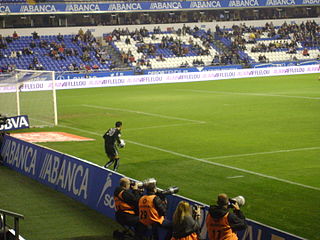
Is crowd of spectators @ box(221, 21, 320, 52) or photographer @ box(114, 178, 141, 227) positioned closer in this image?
photographer @ box(114, 178, 141, 227)

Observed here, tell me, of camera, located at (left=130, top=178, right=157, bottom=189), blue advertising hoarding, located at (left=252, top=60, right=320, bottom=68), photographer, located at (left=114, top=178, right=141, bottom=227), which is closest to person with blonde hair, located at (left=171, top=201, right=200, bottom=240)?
camera, located at (left=130, top=178, right=157, bottom=189)

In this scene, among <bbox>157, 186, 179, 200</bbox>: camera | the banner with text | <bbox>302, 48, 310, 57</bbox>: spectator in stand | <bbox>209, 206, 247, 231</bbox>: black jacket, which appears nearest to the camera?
<bbox>209, 206, 247, 231</bbox>: black jacket

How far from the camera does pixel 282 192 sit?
1647 centimetres

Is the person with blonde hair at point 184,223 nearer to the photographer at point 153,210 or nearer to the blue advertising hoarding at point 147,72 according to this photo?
the photographer at point 153,210

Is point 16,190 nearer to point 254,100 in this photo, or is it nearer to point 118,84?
point 254,100

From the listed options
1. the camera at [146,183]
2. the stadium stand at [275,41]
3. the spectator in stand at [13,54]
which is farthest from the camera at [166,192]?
the stadium stand at [275,41]

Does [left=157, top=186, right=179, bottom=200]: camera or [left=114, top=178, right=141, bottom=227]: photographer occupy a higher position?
[left=157, top=186, right=179, bottom=200]: camera

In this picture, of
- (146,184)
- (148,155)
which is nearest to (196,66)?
(148,155)

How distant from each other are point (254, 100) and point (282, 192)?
24299 millimetres

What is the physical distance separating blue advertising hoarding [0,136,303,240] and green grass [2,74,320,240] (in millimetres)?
2533

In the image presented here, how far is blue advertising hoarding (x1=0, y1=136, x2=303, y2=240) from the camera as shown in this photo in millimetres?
12262

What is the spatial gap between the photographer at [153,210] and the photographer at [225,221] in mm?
1269

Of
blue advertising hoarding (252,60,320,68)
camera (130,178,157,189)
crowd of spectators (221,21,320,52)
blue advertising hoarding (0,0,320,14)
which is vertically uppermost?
blue advertising hoarding (0,0,320,14)

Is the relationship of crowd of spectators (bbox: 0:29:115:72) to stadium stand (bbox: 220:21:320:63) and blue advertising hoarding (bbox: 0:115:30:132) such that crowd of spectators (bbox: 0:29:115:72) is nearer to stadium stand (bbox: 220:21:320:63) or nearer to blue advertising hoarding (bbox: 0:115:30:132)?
stadium stand (bbox: 220:21:320:63)
